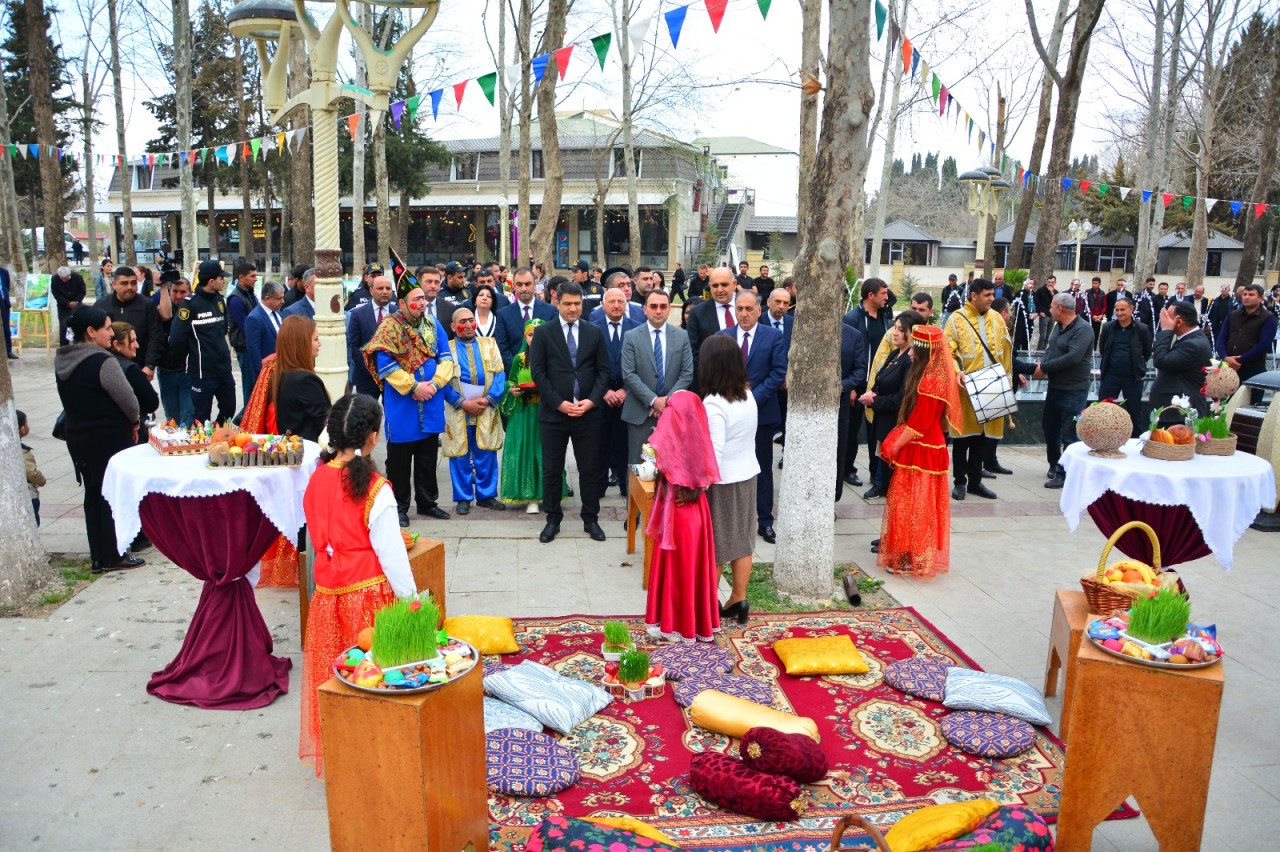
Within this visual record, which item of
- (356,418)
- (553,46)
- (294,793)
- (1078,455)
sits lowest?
(294,793)

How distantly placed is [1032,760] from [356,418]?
3.40 metres

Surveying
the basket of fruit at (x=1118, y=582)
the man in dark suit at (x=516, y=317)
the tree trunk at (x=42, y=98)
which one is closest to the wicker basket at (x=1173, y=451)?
the basket of fruit at (x=1118, y=582)

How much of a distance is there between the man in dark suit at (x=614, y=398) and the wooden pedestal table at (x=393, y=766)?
4.51m

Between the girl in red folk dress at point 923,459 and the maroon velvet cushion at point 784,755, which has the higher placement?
the girl in red folk dress at point 923,459

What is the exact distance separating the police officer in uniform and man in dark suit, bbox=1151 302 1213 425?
29.1ft

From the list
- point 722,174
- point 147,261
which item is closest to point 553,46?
point 722,174

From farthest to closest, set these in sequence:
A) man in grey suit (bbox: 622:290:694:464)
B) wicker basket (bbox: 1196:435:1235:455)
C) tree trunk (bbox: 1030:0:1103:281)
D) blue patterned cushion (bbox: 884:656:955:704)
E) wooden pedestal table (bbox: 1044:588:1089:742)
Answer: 1. tree trunk (bbox: 1030:0:1103:281)
2. man in grey suit (bbox: 622:290:694:464)
3. wicker basket (bbox: 1196:435:1235:455)
4. blue patterned cushion (bbox: 884:656:955:704)
5. wooden pedestal table (bbox: 1044:588:1089:742)

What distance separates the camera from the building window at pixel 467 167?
46.9 metres

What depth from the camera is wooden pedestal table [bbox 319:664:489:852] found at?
318cm

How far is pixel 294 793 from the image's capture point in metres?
4.04

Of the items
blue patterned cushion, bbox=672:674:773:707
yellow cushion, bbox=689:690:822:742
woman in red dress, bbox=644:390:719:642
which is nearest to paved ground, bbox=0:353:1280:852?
woman in red dress, bbox=644:390:719:642

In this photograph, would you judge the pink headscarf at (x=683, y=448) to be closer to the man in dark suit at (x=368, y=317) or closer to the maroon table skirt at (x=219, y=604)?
the maroon table skirt at (x=219, y=604)

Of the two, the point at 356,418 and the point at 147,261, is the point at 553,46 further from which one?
the point at 147,261

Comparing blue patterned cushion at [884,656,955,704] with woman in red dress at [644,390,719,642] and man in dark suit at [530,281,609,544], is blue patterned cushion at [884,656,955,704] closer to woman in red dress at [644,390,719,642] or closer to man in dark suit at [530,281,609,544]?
woman in red dress at [644,390,719,642]
